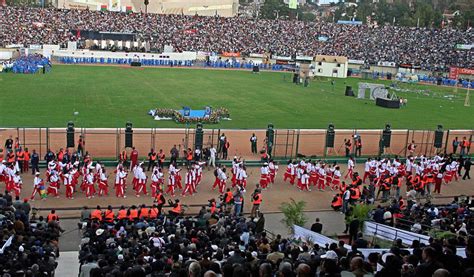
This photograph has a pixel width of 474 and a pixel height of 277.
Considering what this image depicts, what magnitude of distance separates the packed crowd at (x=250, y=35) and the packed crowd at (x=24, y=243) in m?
66.5

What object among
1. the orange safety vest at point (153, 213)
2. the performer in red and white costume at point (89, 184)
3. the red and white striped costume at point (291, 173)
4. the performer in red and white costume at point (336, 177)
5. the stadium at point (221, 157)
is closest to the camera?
the stadium at point (221, 157)

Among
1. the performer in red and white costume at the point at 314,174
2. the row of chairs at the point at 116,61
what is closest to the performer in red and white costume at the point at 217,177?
the performer in red and white costume at the point at 314,174

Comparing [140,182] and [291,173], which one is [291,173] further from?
[140,182]

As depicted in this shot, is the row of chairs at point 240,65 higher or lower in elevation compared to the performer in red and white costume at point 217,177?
higher

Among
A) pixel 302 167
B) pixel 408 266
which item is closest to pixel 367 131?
pixel 302 167

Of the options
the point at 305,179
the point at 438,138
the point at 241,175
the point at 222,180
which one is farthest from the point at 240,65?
the point at 222,180

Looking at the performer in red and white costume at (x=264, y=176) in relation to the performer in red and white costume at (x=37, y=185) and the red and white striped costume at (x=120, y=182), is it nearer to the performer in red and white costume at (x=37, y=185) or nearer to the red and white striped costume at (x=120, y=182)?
the red and white striped costume at (x=120, y=182)

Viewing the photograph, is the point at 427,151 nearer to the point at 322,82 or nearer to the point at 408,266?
the point at 408,266

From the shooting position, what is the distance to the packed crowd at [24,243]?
1057 centimetres

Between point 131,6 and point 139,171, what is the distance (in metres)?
106

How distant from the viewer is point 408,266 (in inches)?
345

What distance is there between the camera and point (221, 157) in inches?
1135

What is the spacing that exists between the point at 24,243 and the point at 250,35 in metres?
80.9

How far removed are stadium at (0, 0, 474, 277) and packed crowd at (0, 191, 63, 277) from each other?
6 cm
